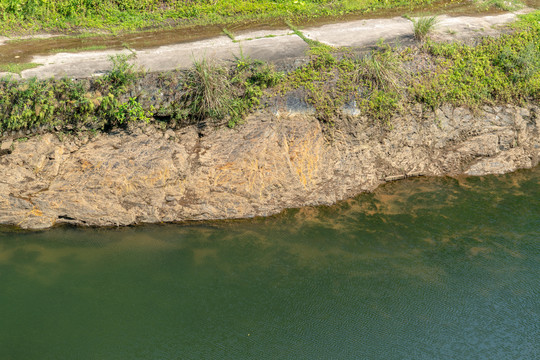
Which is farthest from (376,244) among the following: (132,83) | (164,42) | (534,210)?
(164,42)

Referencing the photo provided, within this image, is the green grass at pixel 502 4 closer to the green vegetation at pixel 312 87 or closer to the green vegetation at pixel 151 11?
the green vegetation at pixel 151 11

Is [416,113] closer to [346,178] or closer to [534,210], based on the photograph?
[346,178]

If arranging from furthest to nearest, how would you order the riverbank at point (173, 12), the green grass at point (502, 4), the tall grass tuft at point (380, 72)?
1. the green grass at point (502, 4)
2. the riverbank at point (173, 12)
3. the tall grass tuft at point (380, 72)

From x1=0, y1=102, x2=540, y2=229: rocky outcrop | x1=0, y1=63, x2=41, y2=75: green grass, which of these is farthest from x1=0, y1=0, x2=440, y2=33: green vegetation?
x1=0, y1=102, x2=540, y2=229: rocky outcrop

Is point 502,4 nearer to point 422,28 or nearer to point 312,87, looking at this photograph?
point 422,28

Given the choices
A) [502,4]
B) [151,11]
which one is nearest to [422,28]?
[502,4]

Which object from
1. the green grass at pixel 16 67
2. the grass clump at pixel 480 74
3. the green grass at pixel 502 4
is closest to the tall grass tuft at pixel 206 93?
the green grass at pixel 16 67
